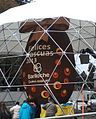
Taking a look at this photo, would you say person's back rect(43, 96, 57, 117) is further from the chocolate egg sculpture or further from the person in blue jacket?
the chocolate egg sculpture

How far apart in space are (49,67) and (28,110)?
2.41m

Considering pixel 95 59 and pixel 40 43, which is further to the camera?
pixel 95 59

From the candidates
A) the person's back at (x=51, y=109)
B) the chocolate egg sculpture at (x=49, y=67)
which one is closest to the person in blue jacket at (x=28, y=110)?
the person's back at (x=51, y=109)

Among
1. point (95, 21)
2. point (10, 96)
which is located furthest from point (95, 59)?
point (10, 96)

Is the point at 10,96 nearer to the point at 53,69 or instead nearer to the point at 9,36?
the point at 9,36

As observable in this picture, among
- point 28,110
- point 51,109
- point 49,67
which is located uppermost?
point 49,67

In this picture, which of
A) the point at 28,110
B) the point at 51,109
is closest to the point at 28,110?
the point at 28,110

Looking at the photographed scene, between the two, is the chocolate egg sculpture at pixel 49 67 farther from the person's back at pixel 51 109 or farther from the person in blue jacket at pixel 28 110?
the person in blue jacket at pixel 28 110

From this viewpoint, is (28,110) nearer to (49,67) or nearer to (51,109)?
(51,109)

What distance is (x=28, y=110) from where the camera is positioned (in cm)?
1395

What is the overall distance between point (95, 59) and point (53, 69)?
3.25 metres

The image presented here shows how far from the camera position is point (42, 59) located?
15852mm

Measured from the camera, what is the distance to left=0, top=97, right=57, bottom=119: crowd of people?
44.8 feet

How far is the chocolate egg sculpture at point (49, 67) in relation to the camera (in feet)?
51.8
